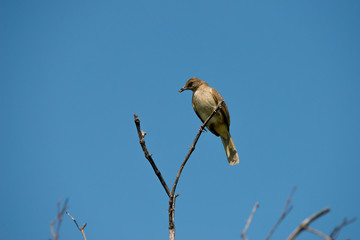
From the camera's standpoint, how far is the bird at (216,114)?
8.04 meters

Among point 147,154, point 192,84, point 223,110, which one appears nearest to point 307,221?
point 147,154

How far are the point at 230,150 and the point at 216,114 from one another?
3.23 feet

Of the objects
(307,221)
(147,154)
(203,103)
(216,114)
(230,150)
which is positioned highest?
(203,103)

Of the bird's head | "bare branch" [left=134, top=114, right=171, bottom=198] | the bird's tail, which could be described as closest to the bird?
the bird's tail

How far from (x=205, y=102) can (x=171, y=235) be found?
5.31 m

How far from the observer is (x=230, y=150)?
8.09 m

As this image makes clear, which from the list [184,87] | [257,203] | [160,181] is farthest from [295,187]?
[184,87]

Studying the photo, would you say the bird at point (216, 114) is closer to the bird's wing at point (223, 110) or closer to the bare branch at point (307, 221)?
the bird's wing at point (223, 110)

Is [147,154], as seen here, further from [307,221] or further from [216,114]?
[216,114]

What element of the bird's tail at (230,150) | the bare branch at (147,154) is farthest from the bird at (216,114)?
the bare branch at (147,154)

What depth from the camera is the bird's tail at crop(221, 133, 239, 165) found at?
7.81 m

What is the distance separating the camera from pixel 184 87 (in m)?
8.96

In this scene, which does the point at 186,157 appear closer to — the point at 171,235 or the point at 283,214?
the point at 171,235

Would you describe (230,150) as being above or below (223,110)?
below
